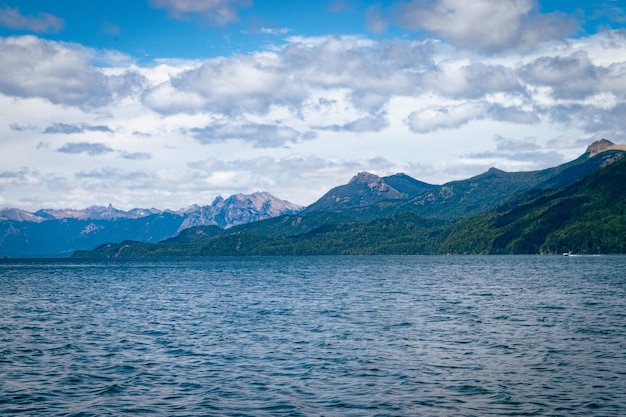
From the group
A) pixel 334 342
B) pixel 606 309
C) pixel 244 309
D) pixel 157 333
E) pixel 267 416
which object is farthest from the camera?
pixel 244 309

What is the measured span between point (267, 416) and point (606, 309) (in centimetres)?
6057

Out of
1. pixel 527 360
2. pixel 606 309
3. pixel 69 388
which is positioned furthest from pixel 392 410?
pixel 606 309

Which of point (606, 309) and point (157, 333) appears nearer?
point (157, 333)

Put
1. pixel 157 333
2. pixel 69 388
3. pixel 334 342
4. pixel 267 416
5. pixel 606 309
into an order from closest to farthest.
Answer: pixel 267 416 < pixel 69 388 < pixel 334 342 < pixel 157 333 < pixel 606 309

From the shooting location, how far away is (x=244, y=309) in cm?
8800

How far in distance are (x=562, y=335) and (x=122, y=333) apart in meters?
44.9

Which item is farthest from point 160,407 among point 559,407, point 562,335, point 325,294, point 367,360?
point 325,294

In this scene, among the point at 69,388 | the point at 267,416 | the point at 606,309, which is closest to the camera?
the point at 267,416

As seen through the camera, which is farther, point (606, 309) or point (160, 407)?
point (606, 309)

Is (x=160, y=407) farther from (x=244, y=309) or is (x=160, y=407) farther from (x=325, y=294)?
(x=325, y=294)

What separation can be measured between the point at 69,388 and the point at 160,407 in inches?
345

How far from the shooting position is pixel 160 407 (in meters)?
33.0

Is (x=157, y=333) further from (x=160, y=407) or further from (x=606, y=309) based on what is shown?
(x=606, y=309)

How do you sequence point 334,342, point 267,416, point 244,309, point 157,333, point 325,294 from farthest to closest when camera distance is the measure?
point 325,294 → point 244,309 → point 157,333 → point 334,342 → point 267,416
